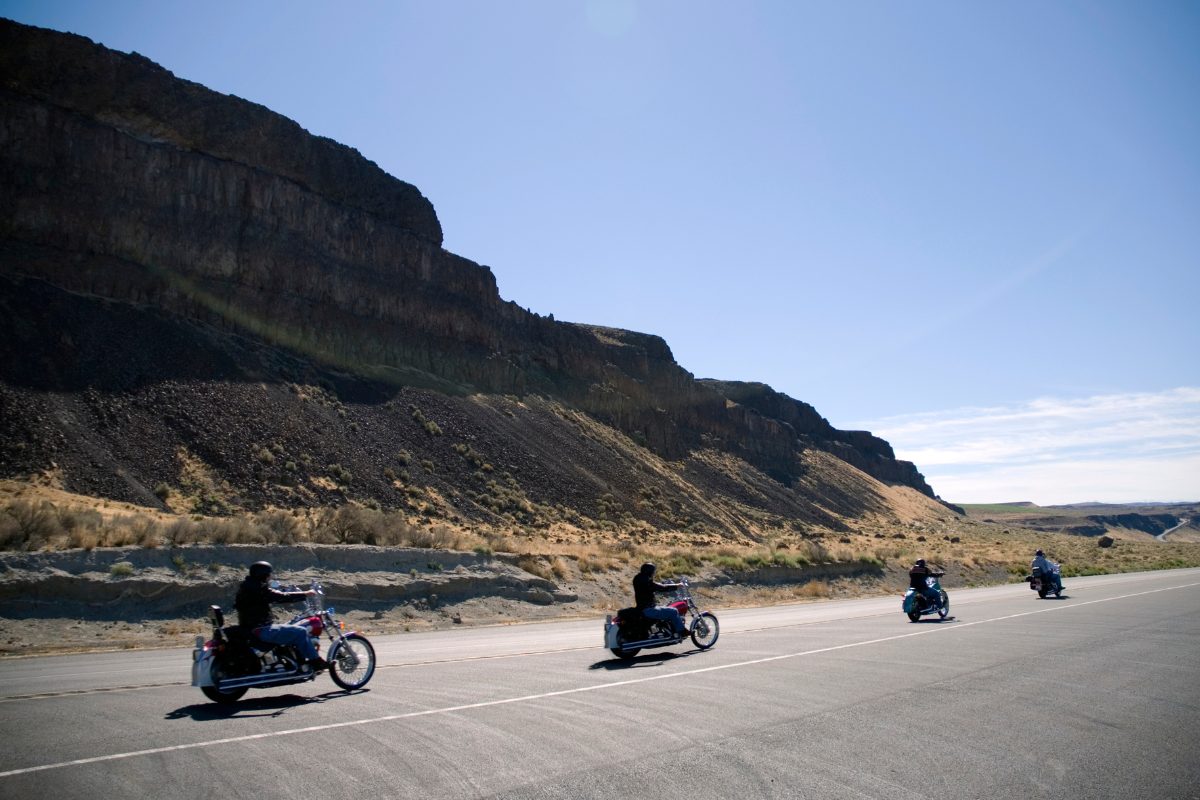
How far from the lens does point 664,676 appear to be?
417 inches

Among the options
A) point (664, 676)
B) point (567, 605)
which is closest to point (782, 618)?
point (567, 605)

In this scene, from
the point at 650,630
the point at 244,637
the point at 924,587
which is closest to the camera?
the point at 244,637

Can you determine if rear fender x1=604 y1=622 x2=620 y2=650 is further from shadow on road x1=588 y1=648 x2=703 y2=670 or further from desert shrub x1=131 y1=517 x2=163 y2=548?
desert shrub x1=131 y1=517 x2=163 y2=548

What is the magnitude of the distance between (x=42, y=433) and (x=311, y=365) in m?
20.5

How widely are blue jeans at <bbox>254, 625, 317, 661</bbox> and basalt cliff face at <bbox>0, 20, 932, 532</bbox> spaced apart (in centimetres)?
3023

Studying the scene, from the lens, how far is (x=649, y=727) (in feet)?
24.8

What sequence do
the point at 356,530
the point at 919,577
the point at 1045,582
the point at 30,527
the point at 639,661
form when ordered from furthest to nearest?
the point at 356,530, the point at 1045,582, the point at 30,527, the point at 919,577, the point at 639,661

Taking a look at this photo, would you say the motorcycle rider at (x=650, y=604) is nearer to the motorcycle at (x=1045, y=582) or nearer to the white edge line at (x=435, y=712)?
the white edge line at (x=435, y=712)

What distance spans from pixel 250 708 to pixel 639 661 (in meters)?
5.48

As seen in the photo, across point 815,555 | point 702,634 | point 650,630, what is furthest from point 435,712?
point 815,555

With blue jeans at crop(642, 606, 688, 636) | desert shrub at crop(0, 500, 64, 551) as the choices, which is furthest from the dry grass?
blue jeans at crop(642, 606, 688, 636)

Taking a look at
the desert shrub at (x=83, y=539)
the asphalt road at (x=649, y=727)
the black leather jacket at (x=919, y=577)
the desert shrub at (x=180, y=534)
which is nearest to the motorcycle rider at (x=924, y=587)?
the black leather jacket at (x=919, y=577)

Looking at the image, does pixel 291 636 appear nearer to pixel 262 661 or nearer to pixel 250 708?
pixel 262 661

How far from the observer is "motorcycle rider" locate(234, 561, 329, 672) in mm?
9609
